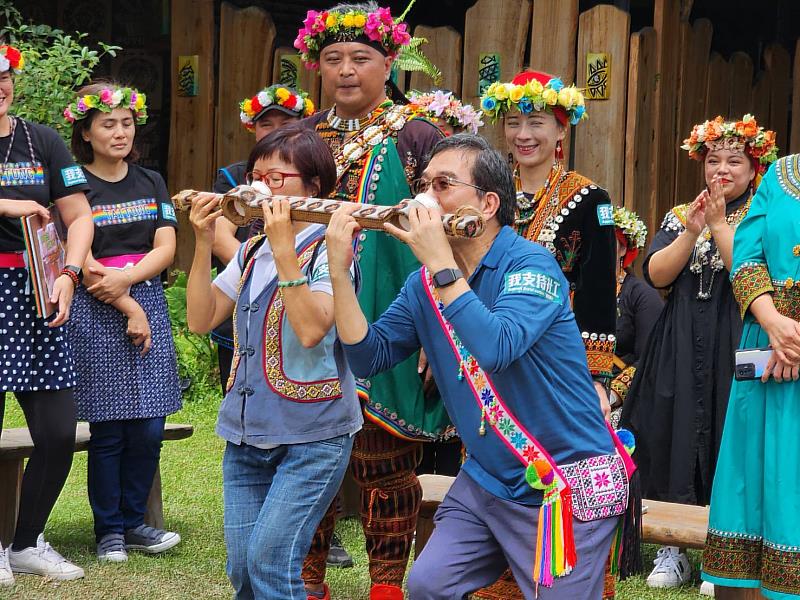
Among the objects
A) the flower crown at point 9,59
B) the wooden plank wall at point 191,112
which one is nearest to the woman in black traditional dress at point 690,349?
the flower crown at point 9,59

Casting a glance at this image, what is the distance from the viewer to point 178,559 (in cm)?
502

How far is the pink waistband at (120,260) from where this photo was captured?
511cm

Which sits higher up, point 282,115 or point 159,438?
point 282,115

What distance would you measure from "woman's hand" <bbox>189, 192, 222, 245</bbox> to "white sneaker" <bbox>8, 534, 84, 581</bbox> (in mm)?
1870

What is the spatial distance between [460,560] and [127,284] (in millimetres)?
2495

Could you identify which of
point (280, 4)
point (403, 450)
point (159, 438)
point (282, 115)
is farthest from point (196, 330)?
point (280, 4)

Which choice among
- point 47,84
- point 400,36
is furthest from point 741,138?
point 47,84

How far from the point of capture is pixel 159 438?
5.23 m

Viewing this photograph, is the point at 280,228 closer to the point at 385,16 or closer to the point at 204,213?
the point at 204,213

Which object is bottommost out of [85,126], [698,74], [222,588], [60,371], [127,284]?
[222,588]

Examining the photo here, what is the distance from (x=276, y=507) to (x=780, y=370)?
1651mm

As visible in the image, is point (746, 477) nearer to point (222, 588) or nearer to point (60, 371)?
point (222, 588)

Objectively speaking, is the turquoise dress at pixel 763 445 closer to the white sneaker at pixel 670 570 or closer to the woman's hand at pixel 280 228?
the white sneaker at pixel 670 570

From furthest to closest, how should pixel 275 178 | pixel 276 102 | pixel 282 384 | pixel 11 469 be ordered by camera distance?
pixel 276 102 < pixel 11 469 < pixel 275 178 < pixel 282 384
